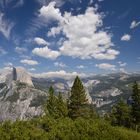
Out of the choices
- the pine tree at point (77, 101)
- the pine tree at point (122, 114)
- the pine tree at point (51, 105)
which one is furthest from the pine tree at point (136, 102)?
the pine tree at point (51, 105)

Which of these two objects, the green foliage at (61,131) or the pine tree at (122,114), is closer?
the green foliage at (61,131)

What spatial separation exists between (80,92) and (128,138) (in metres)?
37.3

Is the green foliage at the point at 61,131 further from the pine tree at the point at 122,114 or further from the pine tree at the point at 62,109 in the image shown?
the pine tree at the point at 122,114

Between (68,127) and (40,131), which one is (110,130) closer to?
(68,127)

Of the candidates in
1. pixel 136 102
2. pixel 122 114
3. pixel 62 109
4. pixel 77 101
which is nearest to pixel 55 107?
pixel 62 109

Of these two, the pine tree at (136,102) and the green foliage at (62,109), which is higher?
the pine tree at (136,102)

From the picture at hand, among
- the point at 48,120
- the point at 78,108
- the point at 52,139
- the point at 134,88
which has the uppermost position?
the point at 134,88

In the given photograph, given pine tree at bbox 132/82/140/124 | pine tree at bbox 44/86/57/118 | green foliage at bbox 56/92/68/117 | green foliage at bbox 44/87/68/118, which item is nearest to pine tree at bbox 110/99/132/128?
pine tree at bbox 132/82/140/124

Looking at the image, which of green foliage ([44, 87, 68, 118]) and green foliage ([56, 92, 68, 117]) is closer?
green foliage ([56, 92, 68, 117])

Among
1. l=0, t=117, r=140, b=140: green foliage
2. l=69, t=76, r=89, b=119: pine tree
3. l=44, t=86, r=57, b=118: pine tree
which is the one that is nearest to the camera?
l=0, t=117, r=140, b=140: green foliage

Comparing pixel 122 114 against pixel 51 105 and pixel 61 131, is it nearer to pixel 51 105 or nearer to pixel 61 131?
pixel 51 105

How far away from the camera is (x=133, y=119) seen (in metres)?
97.4

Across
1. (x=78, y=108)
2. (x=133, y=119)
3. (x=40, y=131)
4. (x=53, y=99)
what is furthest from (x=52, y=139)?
(x=133, y=119)

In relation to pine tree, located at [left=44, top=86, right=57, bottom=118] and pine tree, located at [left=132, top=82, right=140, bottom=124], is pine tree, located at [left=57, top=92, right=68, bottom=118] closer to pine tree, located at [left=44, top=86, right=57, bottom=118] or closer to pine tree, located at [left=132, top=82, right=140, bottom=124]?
pine tree, located at [left=44, top=86, right=57, bottom=118]
